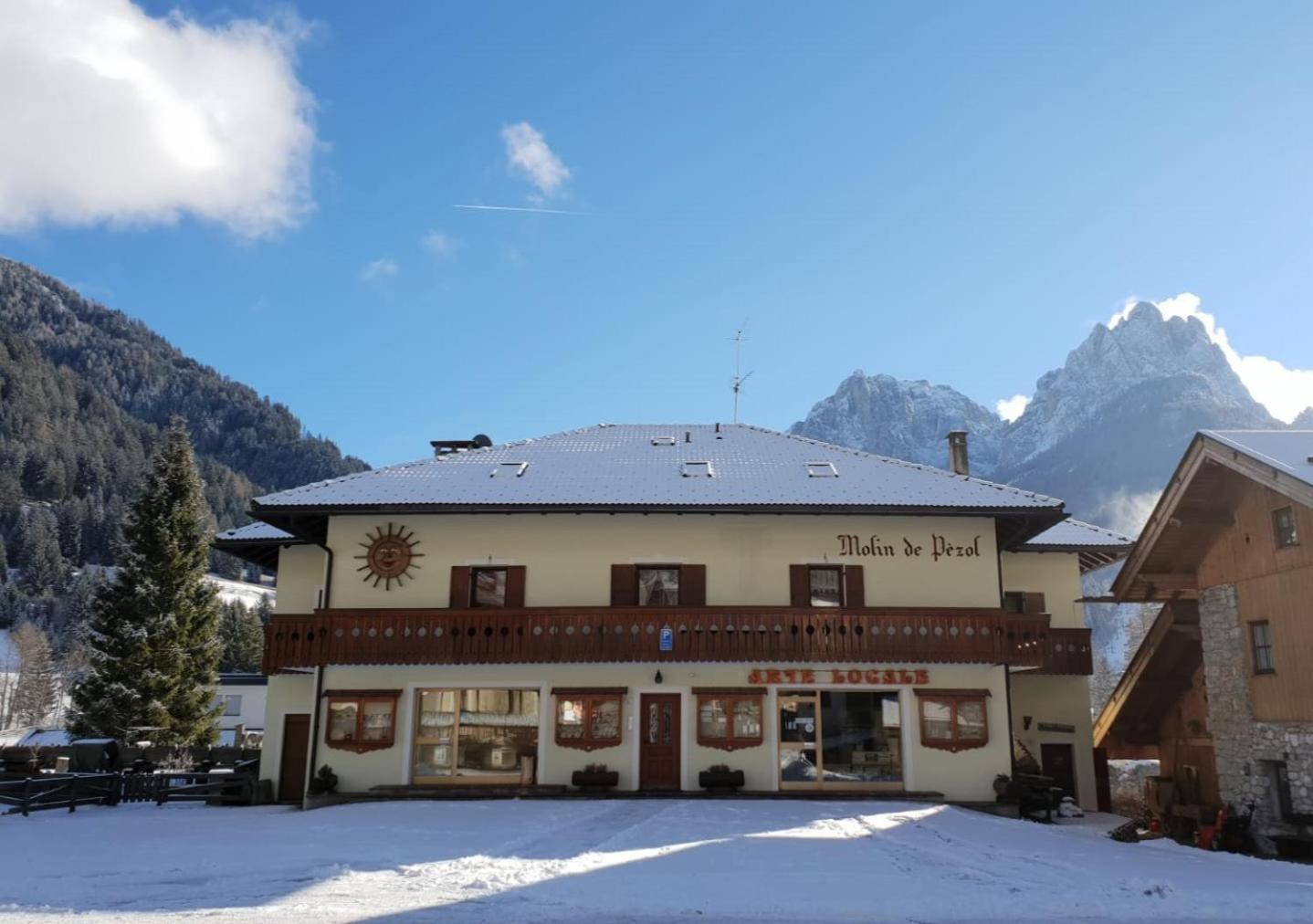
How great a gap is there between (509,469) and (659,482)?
3.77m

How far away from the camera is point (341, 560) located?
2234 centimetres

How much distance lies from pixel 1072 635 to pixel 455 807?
15990 mm

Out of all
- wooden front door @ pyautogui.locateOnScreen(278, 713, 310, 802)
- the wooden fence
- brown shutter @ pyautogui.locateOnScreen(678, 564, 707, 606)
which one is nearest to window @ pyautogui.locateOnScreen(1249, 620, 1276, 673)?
brown shutter @ pyautogui.locateOnScreen(678, 564, 707, 606)

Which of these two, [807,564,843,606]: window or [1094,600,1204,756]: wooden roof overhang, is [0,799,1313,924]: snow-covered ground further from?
[1094,600,1204,756]: wooden roof overhang

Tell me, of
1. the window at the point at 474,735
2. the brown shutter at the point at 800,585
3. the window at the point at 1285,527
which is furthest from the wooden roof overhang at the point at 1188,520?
the window at the point at 474,735

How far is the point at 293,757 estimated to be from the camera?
2377 centimetres

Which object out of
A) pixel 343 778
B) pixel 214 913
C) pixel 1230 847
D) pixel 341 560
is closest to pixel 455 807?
pixel 343 778

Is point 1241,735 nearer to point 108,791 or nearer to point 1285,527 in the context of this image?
point 1285,527

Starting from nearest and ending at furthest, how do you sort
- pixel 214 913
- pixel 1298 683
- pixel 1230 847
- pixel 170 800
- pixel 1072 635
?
pixel 214 913 < pixel 1298 683 < pixel 1230 847 < pixel 170 800 < pixel 1072 635

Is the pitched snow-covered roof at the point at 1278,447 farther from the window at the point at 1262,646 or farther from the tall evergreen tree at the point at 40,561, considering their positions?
the tall evergreen tree at the point at 40,561

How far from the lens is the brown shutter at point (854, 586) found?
22.1 metres

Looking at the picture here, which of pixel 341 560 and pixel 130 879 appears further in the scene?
pixel 341 560

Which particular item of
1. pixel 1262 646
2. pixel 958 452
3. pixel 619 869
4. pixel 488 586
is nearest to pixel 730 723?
pixel 488 586

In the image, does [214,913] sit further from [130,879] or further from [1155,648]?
[1155,648]
